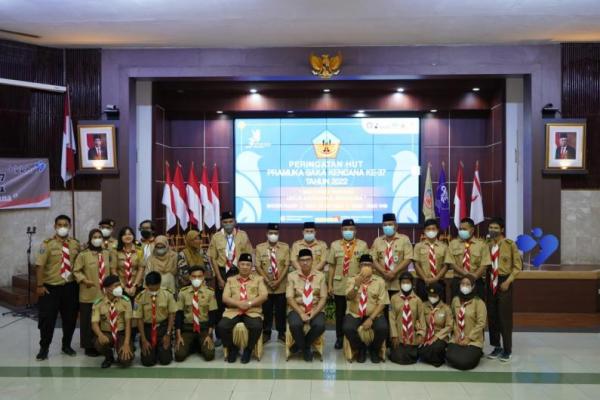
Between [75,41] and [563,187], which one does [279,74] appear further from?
[563,187]

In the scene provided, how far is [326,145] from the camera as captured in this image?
12.0 m

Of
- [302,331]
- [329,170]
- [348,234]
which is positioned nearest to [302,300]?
[302,331]

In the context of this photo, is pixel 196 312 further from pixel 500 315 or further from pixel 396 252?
pixel 500 315

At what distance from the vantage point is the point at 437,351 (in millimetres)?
6168

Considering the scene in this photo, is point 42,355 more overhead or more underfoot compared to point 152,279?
A: more underfoot

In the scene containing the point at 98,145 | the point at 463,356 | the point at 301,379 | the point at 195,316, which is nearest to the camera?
the point at 301,379

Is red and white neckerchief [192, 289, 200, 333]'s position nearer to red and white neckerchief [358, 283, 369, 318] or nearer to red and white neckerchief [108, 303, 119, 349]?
red and white neckerchief [108, 303, 119, 349]

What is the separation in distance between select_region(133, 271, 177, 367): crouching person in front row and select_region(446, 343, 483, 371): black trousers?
3.02m

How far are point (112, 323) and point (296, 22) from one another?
16.1ft

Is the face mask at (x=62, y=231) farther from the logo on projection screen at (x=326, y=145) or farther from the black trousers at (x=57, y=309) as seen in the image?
the logo on projection screen at (x=326, y=145)

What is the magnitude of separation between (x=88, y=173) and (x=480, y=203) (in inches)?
291

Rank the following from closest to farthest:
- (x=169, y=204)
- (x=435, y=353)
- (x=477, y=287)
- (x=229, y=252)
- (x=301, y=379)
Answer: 1. (x=301, y=379)
2. (x=435, y=353)
3. (x=477, y=287)
4. (x=229, y=252)
5. (x=169, y=204)

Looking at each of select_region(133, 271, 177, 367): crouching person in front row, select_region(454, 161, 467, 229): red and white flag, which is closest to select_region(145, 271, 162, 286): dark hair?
select_region(133, 271, 177, 367): crouching person in front row

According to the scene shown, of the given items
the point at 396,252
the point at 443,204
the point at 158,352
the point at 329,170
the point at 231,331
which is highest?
the point at 329,170
